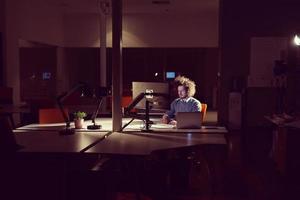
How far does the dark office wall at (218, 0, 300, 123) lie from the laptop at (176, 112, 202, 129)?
5447 millimetres

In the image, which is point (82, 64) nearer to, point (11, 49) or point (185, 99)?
point (11, 49)

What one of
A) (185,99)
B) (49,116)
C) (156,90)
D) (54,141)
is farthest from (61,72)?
(54,141)

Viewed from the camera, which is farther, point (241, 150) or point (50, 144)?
point (241, 150)

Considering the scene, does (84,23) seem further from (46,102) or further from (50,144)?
(50,144)

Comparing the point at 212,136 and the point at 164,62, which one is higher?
the point at 164,62

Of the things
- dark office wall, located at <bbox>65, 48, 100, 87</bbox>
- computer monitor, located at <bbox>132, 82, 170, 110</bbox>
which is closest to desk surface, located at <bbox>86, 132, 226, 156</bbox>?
computer monitor, located at <bbox>132, 82, 170, 110</bbox>

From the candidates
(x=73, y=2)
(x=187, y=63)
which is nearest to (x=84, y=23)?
(x=73, y=2)

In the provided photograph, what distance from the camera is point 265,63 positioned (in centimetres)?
984

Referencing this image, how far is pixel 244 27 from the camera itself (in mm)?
9695

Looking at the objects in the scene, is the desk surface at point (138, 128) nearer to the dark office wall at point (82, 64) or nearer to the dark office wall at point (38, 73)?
the dark office wall at point (38, 73)

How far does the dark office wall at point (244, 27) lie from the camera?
955 cm

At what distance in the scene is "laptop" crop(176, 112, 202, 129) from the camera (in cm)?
452

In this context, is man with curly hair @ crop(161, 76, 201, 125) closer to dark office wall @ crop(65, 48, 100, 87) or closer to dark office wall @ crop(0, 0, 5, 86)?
dark office wall @ crop(0, 0, 5, 86)

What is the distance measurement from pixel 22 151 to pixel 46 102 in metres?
4.83
